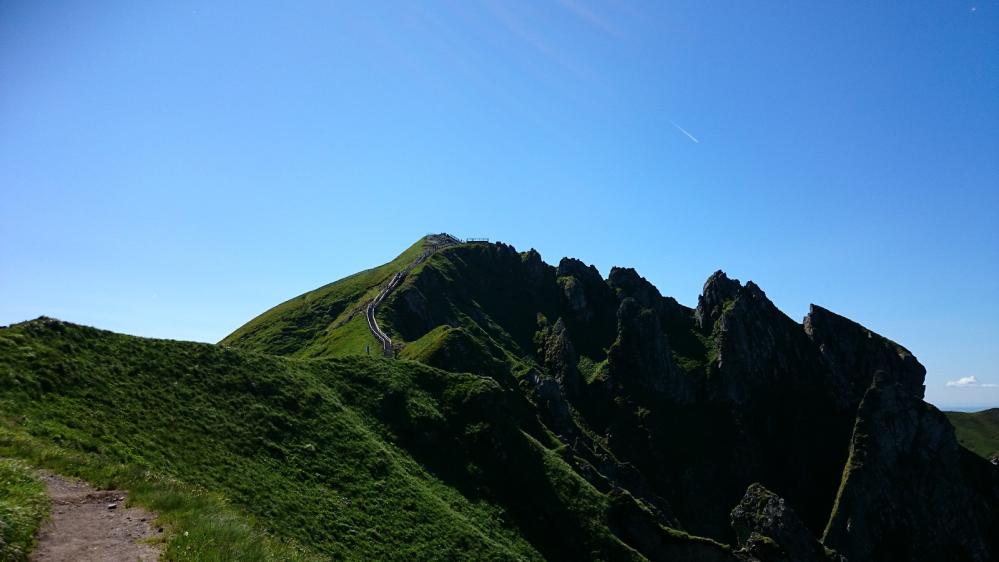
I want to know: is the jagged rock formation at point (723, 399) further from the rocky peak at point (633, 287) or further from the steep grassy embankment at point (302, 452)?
the steep grassy embankment at point (302, 452)

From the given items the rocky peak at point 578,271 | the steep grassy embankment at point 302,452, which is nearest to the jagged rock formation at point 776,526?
the steep grassy embankment at point 302,452

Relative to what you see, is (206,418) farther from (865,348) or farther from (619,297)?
(865,348)

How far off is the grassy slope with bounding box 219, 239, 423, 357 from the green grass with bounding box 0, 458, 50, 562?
7060 cm

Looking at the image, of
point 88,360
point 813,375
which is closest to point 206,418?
point 88,360

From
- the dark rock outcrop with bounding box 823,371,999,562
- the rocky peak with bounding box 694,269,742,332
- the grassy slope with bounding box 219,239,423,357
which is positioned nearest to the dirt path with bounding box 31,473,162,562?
the grassy slope with bounding box 219,239,423,357

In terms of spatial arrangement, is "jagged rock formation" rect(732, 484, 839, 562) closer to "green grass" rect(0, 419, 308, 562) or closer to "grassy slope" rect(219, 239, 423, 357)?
"grassy slope" rect(219, 239, 423, 357)

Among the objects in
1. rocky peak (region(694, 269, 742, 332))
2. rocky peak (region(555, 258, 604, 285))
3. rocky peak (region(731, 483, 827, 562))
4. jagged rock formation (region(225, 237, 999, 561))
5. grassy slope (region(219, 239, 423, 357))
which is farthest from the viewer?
rocky peak (region(555, 258, 604, 285))

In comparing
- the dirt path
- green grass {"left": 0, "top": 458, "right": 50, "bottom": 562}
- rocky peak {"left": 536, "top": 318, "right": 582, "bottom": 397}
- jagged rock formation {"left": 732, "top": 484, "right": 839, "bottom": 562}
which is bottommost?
jagged rock formation {"left": 732, "top": 484, "right": 839, "bottom": 562}

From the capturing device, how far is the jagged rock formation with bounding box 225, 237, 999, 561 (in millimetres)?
118875

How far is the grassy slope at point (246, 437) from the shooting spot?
1164 inches

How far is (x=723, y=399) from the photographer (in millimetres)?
145625

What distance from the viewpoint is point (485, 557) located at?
38500 mm

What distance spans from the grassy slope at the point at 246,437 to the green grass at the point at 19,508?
4558mm

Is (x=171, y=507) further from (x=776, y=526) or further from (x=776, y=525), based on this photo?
(x=776, y=525)
